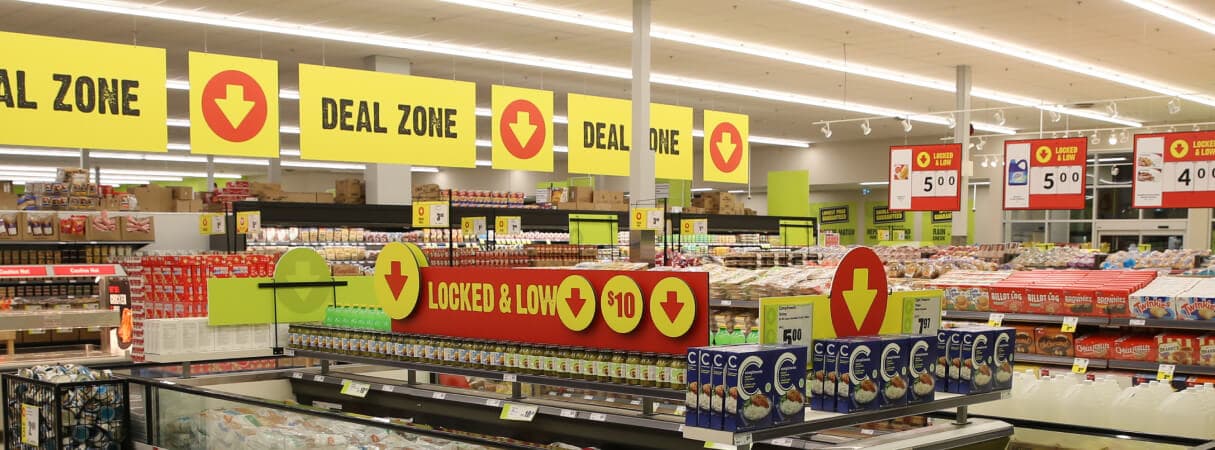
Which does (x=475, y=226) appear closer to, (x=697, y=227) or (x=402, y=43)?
(x=697, y=227)

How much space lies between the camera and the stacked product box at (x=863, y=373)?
2.85m

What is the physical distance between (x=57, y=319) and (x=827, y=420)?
6.70m

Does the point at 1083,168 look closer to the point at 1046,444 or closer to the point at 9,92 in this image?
the point at 1046,444

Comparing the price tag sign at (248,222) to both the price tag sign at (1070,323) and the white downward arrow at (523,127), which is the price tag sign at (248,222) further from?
the price tag sign at (1070,323)

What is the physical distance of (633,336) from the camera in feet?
11.6

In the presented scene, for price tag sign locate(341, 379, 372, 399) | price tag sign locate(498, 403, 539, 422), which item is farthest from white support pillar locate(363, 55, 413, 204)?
price tag sign locate(498, 403, 539, 422)

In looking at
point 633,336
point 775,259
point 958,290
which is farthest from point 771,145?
point 633,336

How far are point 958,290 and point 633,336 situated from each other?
157 inches

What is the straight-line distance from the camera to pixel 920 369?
120 inches

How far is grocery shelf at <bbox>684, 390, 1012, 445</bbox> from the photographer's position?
2604mm

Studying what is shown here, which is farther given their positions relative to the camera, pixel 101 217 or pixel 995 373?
pixel 101 217

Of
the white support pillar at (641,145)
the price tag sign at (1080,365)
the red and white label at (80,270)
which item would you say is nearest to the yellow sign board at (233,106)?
the red and white label at (80,270)

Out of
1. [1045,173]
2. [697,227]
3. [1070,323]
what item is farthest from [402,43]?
[1070,323]

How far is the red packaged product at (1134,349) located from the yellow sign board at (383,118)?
20.7 feet
